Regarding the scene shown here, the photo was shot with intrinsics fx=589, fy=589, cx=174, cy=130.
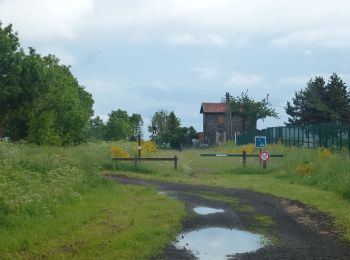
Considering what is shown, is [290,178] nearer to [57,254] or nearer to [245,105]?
[57,254]

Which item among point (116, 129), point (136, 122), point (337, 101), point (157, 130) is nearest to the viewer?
point (337, 101)

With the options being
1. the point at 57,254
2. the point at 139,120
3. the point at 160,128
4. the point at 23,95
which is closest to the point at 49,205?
the point at 57,254

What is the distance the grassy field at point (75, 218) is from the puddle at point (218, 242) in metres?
0.41

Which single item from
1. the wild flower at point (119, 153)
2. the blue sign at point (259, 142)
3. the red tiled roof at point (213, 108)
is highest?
the red tiled roof at point (213, 108)

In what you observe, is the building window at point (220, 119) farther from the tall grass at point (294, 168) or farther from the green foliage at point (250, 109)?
the tall grass at point (294, 168)

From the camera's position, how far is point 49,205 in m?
13.6

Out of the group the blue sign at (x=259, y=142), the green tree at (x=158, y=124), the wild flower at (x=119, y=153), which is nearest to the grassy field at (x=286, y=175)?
the blue sign at (x=259, y=142)

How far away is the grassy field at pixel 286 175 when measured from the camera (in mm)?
17625

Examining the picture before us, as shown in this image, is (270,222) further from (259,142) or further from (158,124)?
(158,124)

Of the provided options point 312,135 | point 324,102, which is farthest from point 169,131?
point 312,135

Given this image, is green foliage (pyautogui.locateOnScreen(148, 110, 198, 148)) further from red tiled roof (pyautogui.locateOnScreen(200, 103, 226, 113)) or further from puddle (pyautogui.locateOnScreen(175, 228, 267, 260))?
puddle (pyautogui.locateOnScreen(175, 228, 267, 260))

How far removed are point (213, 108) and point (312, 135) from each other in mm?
66766

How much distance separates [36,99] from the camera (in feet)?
150

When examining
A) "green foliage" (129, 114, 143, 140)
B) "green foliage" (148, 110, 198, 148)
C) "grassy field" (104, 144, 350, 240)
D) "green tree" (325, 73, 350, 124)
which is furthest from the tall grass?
"green foliage" (129, 114, 143, 140)
